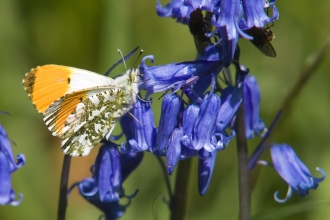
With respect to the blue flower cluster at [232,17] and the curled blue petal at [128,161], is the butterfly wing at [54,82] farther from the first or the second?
the blue flower cluster at [232,17]

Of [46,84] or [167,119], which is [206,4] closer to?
[167,119]

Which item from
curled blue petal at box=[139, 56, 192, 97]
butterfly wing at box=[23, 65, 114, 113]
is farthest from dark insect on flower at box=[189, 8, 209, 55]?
butterfly wing at box=[23, 65, 114, 113]

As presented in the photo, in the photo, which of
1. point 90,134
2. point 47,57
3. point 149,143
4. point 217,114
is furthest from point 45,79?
point 47,57

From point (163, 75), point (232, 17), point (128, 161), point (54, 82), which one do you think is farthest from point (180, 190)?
point (232, 17)

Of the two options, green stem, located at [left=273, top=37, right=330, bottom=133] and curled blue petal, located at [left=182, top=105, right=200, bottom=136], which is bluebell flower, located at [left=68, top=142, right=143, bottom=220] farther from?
green stem, located at [left=273, top=37, right=330, bottom=133]

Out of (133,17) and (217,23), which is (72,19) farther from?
(217,23)

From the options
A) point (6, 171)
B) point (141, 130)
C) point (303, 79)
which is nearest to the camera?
point (6, 171)

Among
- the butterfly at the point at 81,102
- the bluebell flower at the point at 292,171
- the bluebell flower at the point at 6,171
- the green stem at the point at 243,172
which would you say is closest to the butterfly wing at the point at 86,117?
the butterfly at the point at 81,102
